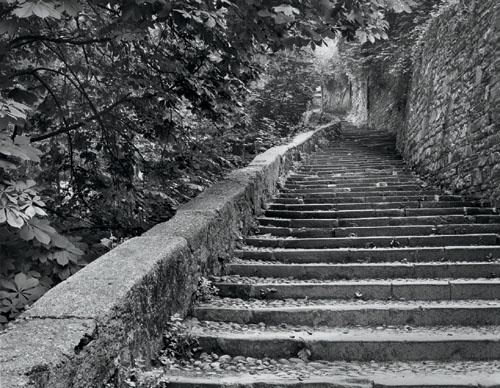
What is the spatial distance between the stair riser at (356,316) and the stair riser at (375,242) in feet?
5.11

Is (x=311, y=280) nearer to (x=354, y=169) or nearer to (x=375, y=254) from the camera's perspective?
(x=375, y=254)

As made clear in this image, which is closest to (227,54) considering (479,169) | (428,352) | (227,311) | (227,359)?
(227,311)

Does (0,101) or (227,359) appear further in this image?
(227,359)

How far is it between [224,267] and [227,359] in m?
1.38

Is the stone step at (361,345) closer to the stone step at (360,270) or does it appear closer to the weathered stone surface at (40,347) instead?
the stone step at (360,270)

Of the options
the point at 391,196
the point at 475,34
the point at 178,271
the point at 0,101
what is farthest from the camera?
the point at 391,196

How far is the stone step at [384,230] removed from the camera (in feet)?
17.0

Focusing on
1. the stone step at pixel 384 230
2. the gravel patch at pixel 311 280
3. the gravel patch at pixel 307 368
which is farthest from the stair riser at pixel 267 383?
the stone step at pixel 384 230

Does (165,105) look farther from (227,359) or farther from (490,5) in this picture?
(490,5)

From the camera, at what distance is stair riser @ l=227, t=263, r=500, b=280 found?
4.27 metres

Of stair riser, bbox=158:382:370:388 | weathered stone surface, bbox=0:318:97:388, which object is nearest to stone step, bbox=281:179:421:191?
stair riser, bbox=158:382:370:388

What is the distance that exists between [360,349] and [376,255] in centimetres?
174

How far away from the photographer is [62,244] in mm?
2902

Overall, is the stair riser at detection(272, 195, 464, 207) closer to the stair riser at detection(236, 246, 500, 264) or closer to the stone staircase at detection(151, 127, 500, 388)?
the stone staircase at detection(151, 127, 500, 388)
